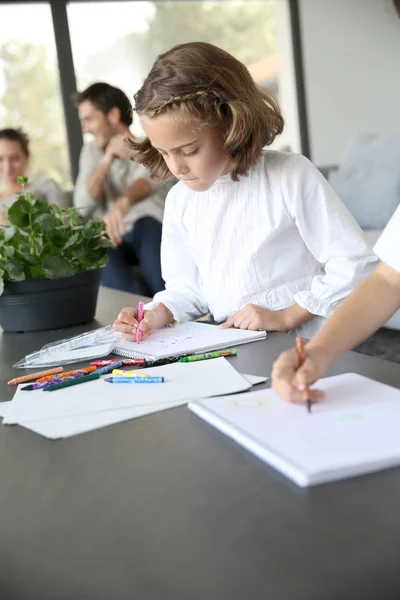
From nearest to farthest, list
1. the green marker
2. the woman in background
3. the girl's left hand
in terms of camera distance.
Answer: the green marker → the girl's left hand → the woman in background

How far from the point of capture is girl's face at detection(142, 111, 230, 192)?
141 centimetres

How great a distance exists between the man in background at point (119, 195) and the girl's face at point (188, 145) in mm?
1787

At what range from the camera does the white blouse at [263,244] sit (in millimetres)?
1414

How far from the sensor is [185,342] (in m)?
1.27

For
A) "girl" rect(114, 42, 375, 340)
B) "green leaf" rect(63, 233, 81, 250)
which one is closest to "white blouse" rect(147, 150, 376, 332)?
"girl" rect(114, 42, 375, 340)

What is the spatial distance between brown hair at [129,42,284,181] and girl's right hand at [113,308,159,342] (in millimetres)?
354

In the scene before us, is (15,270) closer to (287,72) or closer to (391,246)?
(391,246)

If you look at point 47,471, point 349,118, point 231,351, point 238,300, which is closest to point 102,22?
point 349,118

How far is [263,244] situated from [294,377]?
2.53ft

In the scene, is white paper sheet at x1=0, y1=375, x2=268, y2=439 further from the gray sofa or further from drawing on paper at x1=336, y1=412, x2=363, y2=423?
the gray sofa

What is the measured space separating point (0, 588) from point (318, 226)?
1.07 m

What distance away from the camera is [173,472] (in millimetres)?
694

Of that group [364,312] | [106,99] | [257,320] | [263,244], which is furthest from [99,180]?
[364,312]

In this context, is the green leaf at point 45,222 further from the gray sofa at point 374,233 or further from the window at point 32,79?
the window at point 32,79
